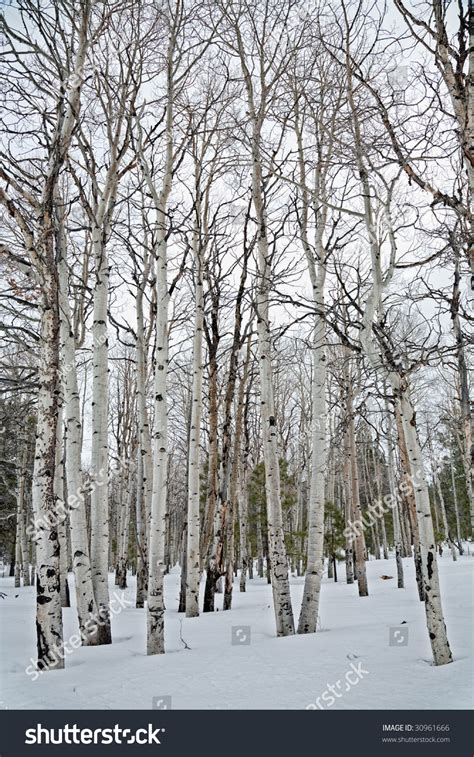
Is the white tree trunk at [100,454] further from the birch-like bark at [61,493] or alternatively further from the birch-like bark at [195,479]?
the birch-like bark at [195,479]

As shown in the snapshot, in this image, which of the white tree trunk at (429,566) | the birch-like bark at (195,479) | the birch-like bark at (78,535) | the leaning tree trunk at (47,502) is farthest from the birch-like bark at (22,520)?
the white tree trunk at (429,566)

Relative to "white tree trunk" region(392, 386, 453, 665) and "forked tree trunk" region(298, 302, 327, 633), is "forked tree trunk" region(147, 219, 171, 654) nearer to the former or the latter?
"forked tree trunk" region(298, 302, 327, 633)

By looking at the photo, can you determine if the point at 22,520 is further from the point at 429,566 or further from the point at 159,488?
the point at 429,566

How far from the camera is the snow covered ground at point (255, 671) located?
362cm

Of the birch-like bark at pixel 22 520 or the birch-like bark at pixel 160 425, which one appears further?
the birch-like bark at pixel 22 520

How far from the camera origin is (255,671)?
4336 mm

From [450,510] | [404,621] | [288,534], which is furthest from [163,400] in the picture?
[450,510]

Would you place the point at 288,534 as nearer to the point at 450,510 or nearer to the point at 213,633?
the point at 213,633

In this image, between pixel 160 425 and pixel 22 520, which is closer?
pixel 160 425

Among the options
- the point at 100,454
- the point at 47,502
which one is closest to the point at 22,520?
the point at 100,454

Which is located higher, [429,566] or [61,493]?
[61,493]

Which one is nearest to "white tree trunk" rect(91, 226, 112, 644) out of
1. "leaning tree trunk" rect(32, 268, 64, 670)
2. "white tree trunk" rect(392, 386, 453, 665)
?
"leaning tree trunk" rect(32, 268, 64, 670)

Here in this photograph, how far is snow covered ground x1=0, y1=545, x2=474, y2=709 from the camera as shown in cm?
362
